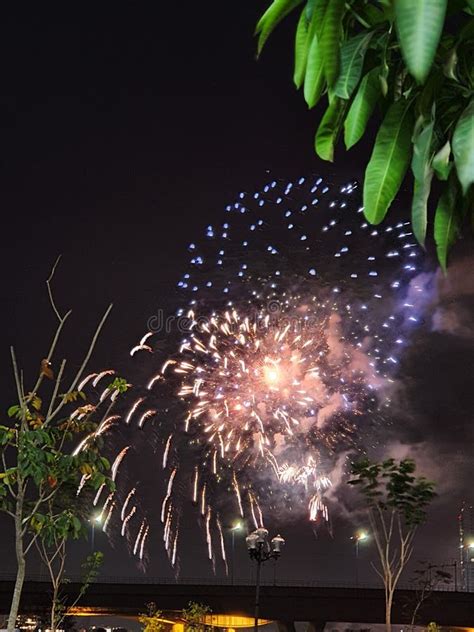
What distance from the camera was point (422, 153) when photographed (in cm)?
342

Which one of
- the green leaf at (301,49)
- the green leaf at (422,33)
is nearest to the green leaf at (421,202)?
the green leaf at (301,49)

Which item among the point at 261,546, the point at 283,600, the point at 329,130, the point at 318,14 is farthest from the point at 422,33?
the point at 283,600

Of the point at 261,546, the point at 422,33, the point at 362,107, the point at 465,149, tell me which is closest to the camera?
the point at 422,33

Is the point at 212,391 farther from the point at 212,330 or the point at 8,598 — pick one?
the point at 8,598

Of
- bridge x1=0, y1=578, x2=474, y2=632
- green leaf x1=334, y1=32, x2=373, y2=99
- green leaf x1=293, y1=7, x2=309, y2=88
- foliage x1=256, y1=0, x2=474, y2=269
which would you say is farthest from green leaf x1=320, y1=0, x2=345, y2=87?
bridge x1=0, y1=578, x2=474, y2=632

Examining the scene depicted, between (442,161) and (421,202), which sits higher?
(442,161)

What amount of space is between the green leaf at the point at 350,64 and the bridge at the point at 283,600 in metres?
51.5

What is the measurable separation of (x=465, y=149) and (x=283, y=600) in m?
54.5

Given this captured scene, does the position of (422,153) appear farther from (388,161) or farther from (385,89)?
(385,89)

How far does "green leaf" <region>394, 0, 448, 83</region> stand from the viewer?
8.64 feet

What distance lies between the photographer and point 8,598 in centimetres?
5506

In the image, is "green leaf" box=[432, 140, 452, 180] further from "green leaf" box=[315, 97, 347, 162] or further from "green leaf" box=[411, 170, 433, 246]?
"green leaf" box=[315, 97, 347, 162]

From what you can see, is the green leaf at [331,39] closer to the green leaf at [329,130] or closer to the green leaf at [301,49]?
the green leaf at [301,49]

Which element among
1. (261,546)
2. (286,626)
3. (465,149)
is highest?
(286,626)
